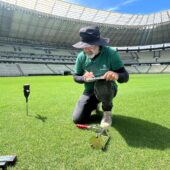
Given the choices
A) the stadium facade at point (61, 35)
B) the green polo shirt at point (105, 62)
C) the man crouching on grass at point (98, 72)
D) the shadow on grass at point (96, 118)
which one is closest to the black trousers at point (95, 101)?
the man crouching on grass at point (98, 72)

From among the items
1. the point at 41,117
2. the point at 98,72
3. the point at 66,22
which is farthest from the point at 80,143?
the point at 66,22

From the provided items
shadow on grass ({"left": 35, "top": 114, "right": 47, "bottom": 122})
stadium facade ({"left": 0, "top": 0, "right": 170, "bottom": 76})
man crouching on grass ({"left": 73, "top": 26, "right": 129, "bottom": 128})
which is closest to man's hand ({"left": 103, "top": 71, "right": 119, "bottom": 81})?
man crouching on grass ({"left": 73, "top": 26, "right": 129, "bottom": 128})

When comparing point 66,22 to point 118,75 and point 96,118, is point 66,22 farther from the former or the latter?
point 118,75

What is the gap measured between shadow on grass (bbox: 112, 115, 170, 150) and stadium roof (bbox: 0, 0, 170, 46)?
191ft

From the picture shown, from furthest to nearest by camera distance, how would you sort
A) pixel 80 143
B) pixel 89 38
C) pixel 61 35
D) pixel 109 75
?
pixel 61 35 < pixel 89 38 < pixel 109 75 < pixel 80 143

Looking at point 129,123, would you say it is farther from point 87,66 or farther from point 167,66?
point 167,66

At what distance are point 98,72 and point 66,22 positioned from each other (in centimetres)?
6929

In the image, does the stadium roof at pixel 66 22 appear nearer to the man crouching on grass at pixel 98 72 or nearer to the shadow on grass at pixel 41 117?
the shadow on grass at pixel 41 117

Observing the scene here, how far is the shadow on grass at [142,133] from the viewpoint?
4164 mm

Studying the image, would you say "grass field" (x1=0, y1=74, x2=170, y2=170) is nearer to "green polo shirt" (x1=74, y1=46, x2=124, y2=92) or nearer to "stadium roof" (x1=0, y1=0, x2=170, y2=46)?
"green polo shirt" (x1=74, y1=46, x2=124, y2=92)

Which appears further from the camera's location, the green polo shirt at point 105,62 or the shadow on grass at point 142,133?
the green polo shirt at point 105,62

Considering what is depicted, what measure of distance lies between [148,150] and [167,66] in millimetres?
76327

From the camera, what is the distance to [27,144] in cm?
422

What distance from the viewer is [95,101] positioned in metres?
6.08
